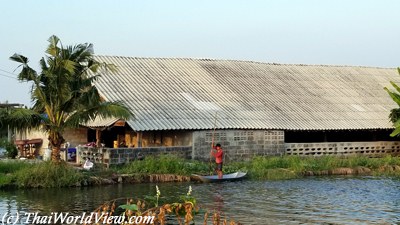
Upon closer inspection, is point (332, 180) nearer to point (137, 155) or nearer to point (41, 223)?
point (137, 155)

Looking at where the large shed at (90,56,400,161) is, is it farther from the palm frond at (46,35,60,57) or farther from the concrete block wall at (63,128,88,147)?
the palm frond at (46,35,60,57)

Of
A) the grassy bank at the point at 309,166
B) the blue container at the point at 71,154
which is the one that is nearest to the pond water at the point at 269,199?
the grassy bank at the point at 309,166

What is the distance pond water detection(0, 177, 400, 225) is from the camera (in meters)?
14.8

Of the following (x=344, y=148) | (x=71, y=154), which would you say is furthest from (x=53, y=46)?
(x=344, y=148)

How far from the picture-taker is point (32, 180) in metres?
19.8

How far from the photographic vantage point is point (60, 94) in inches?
821

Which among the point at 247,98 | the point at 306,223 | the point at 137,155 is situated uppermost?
the point at 247,98

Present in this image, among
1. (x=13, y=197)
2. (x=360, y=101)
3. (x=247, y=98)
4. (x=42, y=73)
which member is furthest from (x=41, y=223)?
(x=360, y=101)

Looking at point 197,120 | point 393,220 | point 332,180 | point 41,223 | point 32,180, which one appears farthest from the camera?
point 197,120

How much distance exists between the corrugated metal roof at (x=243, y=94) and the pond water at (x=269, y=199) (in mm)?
5558

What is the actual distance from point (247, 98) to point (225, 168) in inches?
265

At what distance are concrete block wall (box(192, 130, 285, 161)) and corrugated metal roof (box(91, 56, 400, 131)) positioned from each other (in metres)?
0.35

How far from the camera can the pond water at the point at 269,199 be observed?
14.8m

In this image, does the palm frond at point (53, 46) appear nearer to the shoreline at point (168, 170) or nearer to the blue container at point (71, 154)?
the shoreline at point (168, 170)
